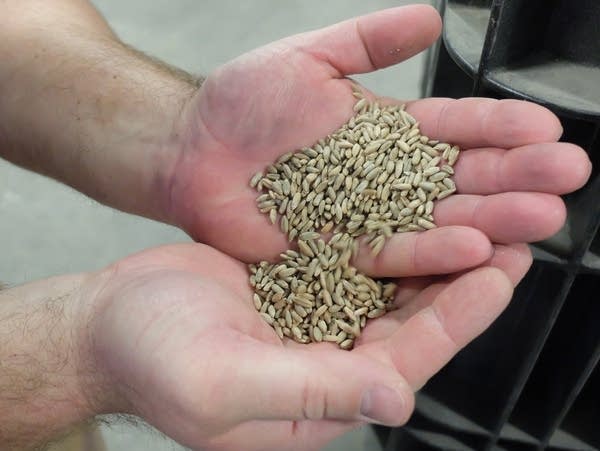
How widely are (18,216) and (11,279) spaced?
22 centimetres

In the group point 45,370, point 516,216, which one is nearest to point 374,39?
point 516,216

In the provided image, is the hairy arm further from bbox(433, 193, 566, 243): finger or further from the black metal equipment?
the black metal equipment

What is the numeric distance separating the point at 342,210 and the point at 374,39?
292 millimetres

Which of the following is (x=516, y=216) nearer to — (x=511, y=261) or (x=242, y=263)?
(x=511, y=261)

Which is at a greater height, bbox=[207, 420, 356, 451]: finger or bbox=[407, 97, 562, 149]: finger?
bbox=[407, 97, 562, 149]: finger

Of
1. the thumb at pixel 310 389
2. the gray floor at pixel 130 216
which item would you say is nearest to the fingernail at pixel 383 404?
the thumb at pixel 310 389

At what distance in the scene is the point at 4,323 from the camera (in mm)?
1046

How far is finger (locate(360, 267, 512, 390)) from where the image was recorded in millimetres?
861

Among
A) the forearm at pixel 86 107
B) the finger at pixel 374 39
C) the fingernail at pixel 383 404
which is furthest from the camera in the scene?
the forearm at pixel 86 107

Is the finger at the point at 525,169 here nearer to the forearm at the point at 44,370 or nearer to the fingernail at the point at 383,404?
the fingernail at the point at 383,404

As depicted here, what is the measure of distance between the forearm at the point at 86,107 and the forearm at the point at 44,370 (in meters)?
0.32

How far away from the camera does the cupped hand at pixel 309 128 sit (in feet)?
3.25

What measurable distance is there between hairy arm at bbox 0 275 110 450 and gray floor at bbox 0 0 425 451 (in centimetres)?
67

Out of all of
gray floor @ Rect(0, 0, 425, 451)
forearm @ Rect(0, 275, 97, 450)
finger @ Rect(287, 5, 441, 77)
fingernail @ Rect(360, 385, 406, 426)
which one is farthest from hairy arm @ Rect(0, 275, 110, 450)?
gray floor @ Rect(0, 0, 425, 451)
